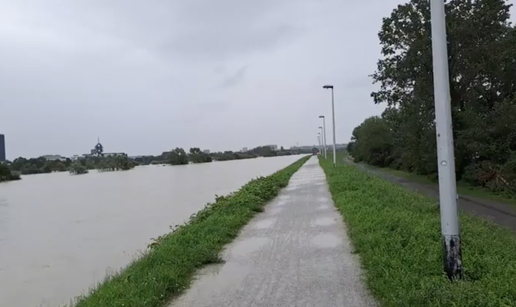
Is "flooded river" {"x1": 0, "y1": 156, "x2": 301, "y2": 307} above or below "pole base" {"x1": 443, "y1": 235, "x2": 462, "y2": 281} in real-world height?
below

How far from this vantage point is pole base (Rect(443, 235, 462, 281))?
192 inches

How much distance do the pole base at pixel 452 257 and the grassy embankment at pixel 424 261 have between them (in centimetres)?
12

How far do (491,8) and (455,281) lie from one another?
2155cm

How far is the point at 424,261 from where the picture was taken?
584 cm

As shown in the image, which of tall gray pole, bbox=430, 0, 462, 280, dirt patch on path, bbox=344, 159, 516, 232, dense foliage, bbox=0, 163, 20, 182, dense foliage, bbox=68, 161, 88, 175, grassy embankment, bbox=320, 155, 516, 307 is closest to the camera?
grassy embankment, bbox=320, 155, 516, 307

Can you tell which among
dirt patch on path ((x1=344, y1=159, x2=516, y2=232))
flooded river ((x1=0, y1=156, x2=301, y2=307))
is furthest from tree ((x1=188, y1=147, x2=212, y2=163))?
dirt patch on path ((x1=344, y1=159, x2=516, y2=232))

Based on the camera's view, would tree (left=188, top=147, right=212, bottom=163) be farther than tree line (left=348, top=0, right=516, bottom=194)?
Yes

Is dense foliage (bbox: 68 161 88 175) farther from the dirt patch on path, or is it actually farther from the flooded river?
the dirt patch on path

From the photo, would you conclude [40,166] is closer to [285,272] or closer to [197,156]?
[197,156]

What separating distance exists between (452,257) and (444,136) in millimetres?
1360

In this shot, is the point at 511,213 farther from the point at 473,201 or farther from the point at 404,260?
the point at 404,260

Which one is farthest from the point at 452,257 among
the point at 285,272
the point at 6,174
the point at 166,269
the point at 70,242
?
the point at 6,174

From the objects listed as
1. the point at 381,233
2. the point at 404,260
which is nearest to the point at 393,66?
the point at 381,233

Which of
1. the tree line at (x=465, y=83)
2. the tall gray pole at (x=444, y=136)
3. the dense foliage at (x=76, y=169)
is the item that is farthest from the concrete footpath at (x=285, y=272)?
the dense foliage at (x=76, y=169)
